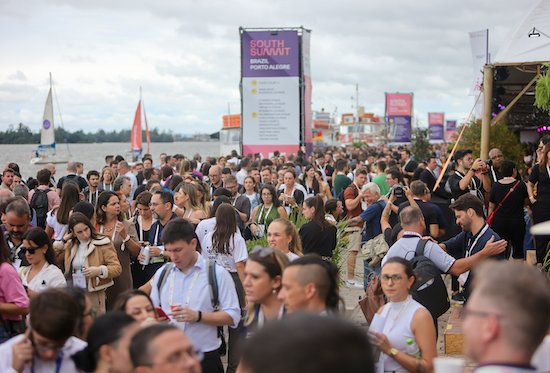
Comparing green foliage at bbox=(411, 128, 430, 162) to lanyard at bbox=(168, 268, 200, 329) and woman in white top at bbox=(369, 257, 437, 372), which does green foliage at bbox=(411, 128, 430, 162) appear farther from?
woman in white top at bbox=(369, 257, 437, 372)

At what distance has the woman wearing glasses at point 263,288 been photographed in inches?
179

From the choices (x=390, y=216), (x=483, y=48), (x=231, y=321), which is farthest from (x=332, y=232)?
(x=483, y=48)

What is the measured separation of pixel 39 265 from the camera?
623cm

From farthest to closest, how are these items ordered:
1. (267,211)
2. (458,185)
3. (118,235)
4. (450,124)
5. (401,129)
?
(450,124) → (401,129) → (458,185) → (267,211) → (118,235)

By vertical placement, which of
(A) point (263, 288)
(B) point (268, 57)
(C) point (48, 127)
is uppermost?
(B) point (268, 57)

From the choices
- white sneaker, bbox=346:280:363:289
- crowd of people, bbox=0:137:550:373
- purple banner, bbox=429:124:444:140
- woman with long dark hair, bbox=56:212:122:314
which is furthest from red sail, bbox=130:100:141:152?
purple banner, bbox=429:124:444:140

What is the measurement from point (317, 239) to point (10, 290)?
14.0 ft

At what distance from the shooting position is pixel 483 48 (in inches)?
973

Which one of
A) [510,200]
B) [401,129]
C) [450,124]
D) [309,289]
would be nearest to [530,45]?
[510,200]

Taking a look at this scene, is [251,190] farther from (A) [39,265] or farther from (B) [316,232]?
(A) [39,265]

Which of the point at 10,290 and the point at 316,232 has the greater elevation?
the point at 10,290

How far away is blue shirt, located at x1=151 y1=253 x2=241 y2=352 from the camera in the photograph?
17.3ft

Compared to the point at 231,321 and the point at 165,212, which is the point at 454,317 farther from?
the point at 231,321

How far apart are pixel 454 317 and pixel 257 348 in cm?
753
